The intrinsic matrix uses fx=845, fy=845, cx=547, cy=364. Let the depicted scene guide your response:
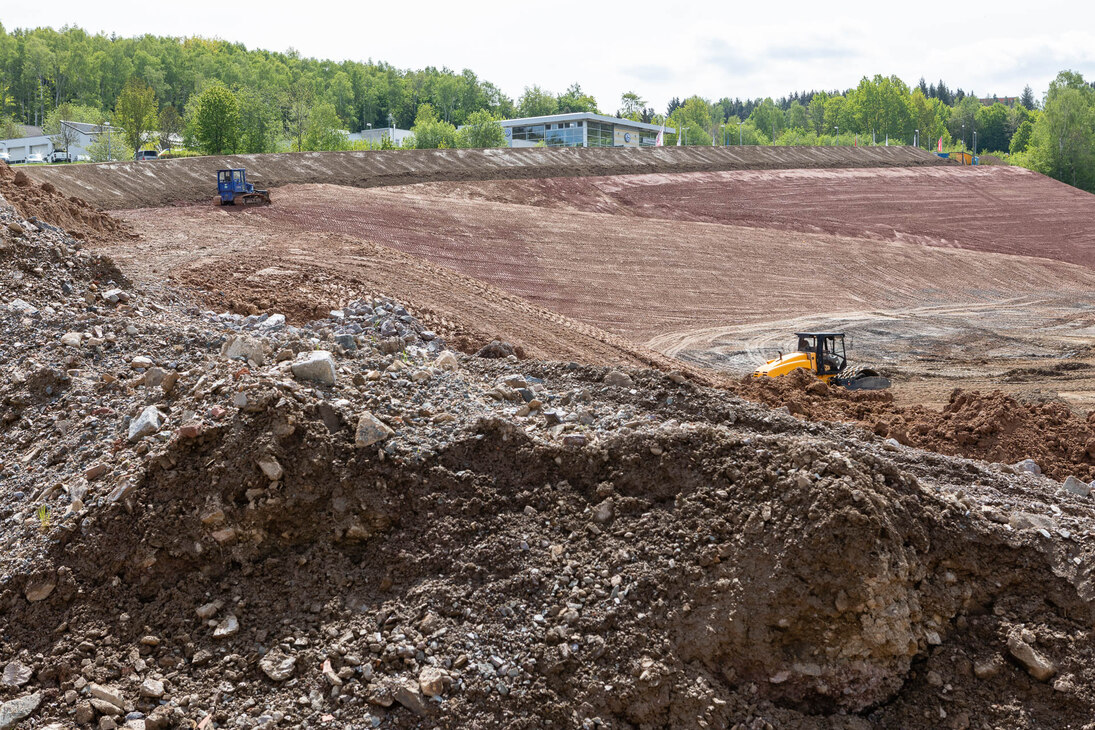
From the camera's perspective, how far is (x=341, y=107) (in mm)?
117438

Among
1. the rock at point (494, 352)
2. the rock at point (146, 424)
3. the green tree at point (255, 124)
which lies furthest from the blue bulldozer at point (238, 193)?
the green tree at point (255, 124)

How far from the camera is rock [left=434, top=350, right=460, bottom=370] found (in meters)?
8.59

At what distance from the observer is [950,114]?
137 m

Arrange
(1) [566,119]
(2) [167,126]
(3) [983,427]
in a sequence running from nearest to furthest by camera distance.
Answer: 1. (3) [983,427]
2. (2) [167,126]
3. (1) [566,119]

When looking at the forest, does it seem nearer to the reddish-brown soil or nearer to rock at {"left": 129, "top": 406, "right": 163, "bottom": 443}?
the reddish-brown soil

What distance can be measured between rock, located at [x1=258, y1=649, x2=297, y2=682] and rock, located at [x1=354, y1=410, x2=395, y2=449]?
5.36 feet

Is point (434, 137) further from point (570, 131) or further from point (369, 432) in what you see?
point (369, 432)

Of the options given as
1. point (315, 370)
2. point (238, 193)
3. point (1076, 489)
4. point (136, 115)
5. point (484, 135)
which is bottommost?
point (1076, 489)

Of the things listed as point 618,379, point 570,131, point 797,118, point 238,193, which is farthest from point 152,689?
point 797,118

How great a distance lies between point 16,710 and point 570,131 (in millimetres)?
85121

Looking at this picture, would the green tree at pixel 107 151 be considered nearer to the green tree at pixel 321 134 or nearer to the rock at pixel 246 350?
the green tree at pixel 321 134

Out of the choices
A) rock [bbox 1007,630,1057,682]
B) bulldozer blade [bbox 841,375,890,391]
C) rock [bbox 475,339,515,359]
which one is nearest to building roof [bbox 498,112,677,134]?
bulldozer blade [bbox 841,375,890,391]

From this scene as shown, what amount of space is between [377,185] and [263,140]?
2728 centimetres

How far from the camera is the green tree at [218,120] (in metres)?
49.3
